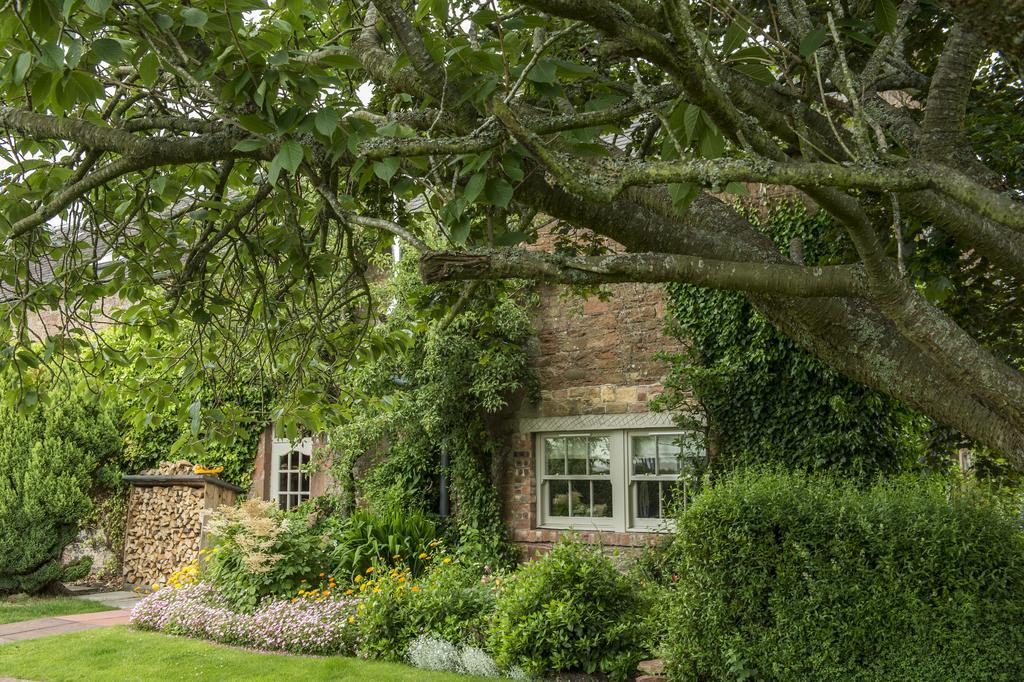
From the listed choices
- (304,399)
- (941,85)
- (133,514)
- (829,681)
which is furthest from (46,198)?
(133,514)

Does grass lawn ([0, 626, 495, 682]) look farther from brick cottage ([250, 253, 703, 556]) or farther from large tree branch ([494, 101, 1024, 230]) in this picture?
large tree branch ([494, 101, 1024, 230])

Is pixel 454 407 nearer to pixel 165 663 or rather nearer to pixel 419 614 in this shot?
pixel 419 614

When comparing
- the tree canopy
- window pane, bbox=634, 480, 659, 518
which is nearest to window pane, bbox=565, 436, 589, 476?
window pane, bbox=634, 480, 659, 518

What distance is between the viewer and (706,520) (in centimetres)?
596

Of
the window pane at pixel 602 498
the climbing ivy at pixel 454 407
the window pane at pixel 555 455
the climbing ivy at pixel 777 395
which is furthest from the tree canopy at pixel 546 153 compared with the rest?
the window pane at pixel 555 455

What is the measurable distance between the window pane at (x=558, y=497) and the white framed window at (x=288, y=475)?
441cm

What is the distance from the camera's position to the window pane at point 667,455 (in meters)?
10.2

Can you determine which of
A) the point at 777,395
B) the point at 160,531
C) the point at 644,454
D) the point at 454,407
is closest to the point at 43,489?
the point at 160,531

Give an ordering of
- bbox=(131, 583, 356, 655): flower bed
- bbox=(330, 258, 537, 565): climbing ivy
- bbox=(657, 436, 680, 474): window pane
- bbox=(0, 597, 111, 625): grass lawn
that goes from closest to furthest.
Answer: bbox=(131, 583, 356, 655): flower bed, bbox=(0, 597, 111, 625): grass lawn, bbox=(657, 436, 680, 474): window pane, bbox=(330, 258, 537, 565): climbing ivy

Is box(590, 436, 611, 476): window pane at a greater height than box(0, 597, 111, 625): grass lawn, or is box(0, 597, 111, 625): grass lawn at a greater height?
box(590, 436, 611, 476): window pane

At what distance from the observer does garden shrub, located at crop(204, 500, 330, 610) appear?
8898 millimetres

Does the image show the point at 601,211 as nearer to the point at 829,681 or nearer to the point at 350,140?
the point at 350,140

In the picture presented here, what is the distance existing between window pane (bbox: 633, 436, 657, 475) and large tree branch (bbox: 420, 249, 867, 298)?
712 centimetres

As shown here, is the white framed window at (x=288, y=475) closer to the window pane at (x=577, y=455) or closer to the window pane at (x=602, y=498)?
the window pane at (x=577, y=455)
